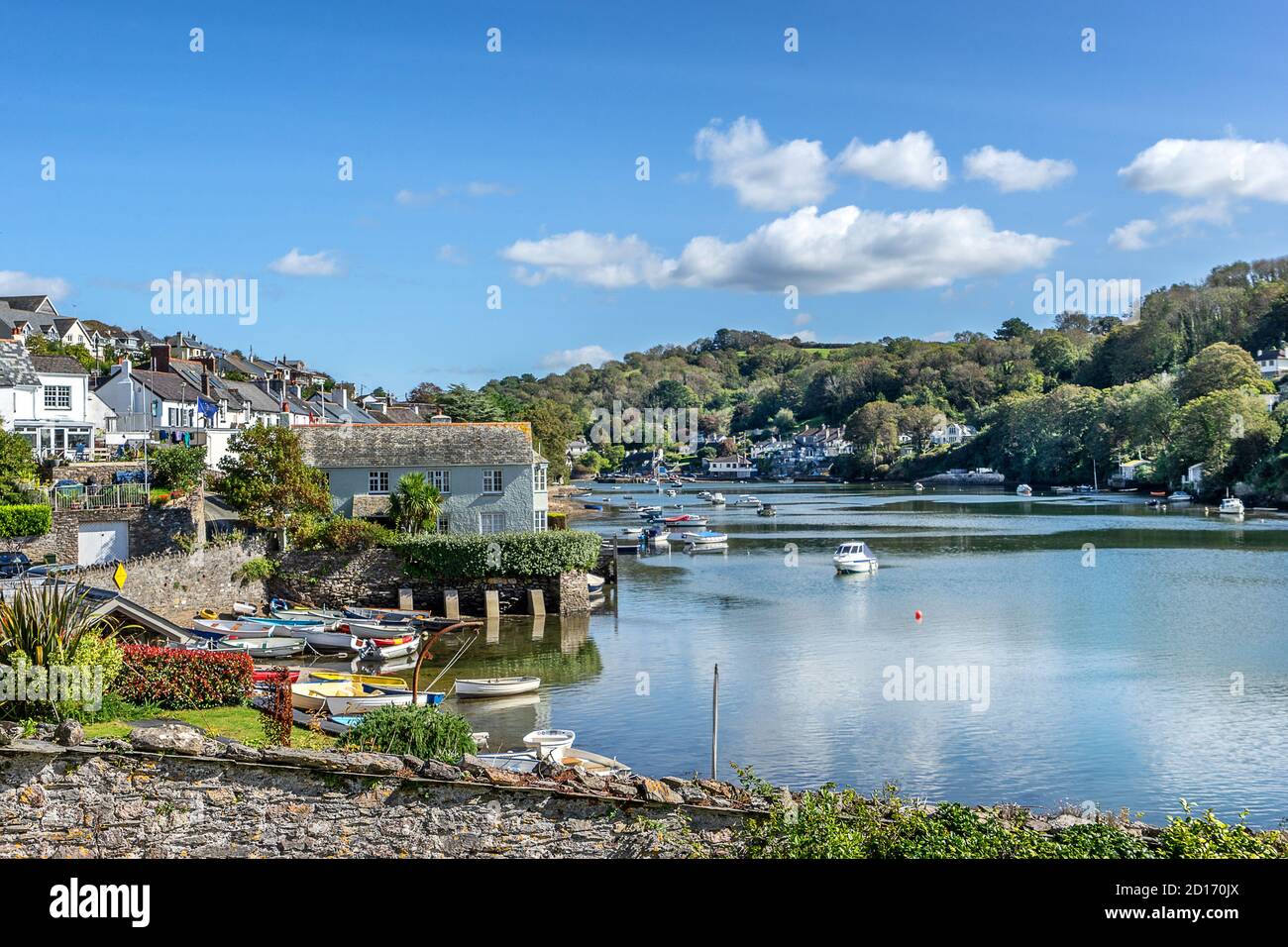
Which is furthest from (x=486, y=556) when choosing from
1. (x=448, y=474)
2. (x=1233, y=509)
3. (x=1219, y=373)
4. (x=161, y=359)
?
(x=1219, y=373)

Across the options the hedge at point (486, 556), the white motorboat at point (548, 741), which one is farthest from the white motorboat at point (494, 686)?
the hedge at point (486, 556)

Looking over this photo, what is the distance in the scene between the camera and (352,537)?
148 feet

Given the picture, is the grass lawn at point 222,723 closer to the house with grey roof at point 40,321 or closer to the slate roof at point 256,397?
the slate roof at point 256,397

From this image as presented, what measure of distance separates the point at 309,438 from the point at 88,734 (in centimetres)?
3551

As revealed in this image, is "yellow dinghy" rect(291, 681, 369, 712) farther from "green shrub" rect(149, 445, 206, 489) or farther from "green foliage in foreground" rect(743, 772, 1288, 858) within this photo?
"green shrub" rect(149, 445, 206, 489)

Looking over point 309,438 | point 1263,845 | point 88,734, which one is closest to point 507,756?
point 88,734

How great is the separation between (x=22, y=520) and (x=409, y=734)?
2932 centimetres

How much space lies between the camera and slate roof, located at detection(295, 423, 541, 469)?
50000 mm

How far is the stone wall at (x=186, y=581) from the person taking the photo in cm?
3609

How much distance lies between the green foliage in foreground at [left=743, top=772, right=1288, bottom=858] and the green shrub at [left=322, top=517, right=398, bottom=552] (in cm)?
3454

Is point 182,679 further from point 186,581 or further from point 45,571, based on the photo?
point 45,571

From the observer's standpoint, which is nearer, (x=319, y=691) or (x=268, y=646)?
(x=319, y=691)

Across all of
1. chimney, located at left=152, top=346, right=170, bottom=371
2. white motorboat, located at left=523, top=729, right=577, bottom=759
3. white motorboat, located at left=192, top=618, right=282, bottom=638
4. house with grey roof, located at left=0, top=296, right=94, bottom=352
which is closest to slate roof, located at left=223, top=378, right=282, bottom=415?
chimney, located at left=152, top=346, right=170, bottom=371

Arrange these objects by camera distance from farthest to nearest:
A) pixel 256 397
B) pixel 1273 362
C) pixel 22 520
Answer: pixel 1273 362 < pixel 256 397 < pixel 22 520
